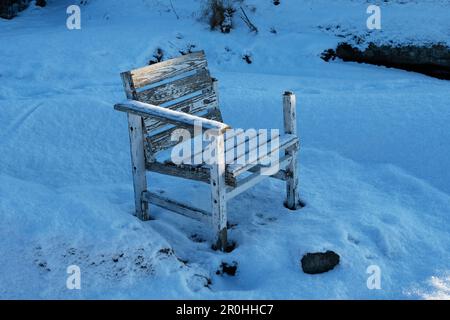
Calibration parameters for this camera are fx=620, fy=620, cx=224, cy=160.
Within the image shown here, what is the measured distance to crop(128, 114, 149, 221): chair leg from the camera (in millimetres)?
3871

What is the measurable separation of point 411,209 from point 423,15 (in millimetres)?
4052

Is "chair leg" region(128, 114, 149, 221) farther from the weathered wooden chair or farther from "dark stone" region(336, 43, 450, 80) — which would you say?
"dark stone" region(336, 43, 450, 80)

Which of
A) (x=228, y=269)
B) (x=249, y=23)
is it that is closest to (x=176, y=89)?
(x=228, y=269)

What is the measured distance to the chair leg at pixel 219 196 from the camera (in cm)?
346

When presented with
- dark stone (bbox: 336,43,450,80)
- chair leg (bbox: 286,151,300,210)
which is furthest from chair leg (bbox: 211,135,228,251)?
dark stone (bbox: 336,43,450,80)

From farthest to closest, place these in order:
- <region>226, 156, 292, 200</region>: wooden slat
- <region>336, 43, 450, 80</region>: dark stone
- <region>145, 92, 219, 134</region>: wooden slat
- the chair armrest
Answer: <region>336, 43, 450, 80</region>: dark stone
<region>145, 92, 219, 134</region>: wooden slat
<region>226, 156, 292, 200</region>: wooden slat
the chair armrest

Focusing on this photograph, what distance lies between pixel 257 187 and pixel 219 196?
1203 millimetres

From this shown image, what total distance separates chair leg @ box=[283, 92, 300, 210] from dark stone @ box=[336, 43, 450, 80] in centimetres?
337

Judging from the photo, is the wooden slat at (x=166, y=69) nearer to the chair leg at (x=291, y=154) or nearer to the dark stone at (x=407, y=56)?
the chair leg at (x=291, y=154)

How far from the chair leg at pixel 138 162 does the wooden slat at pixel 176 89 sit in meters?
0.17

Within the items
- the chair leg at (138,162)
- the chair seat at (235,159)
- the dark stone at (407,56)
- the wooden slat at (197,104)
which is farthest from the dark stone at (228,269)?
the dark stone at (407,56)
